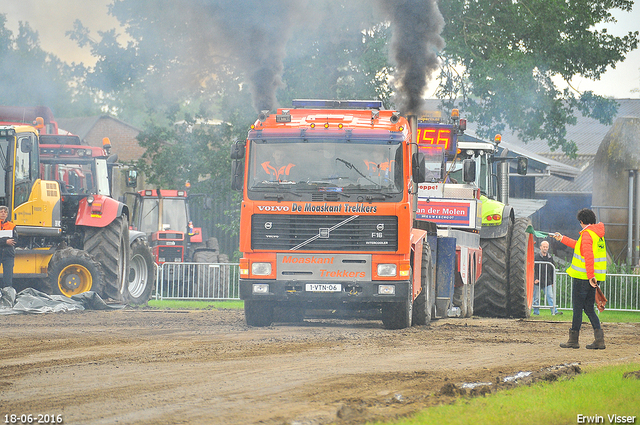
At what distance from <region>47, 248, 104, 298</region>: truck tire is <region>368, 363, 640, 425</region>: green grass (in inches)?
405

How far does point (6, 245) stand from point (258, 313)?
187 inches

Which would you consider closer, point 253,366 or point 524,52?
point 253,366

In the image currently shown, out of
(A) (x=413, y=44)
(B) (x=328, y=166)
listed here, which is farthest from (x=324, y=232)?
(A) (x=413, y=44)

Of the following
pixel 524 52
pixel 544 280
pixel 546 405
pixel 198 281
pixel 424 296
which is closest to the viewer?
pixel 546 405

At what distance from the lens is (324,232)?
12156mm

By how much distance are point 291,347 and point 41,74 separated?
20049 mm

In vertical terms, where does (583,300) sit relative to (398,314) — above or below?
above

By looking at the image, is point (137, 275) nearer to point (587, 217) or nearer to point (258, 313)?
point (258, 313)

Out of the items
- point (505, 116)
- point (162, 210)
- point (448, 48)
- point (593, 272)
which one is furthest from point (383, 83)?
point (593, 272)

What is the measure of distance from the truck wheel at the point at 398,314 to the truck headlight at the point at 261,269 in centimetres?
170

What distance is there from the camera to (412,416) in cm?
613

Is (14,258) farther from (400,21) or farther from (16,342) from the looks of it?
(400,21)

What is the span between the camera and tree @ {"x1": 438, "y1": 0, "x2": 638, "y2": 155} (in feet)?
91.4

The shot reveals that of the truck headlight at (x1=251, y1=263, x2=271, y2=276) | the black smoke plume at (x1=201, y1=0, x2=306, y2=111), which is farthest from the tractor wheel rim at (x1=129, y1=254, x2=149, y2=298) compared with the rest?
the truck headlight at (x1=251, y1=263, x2=271, y2=276)
